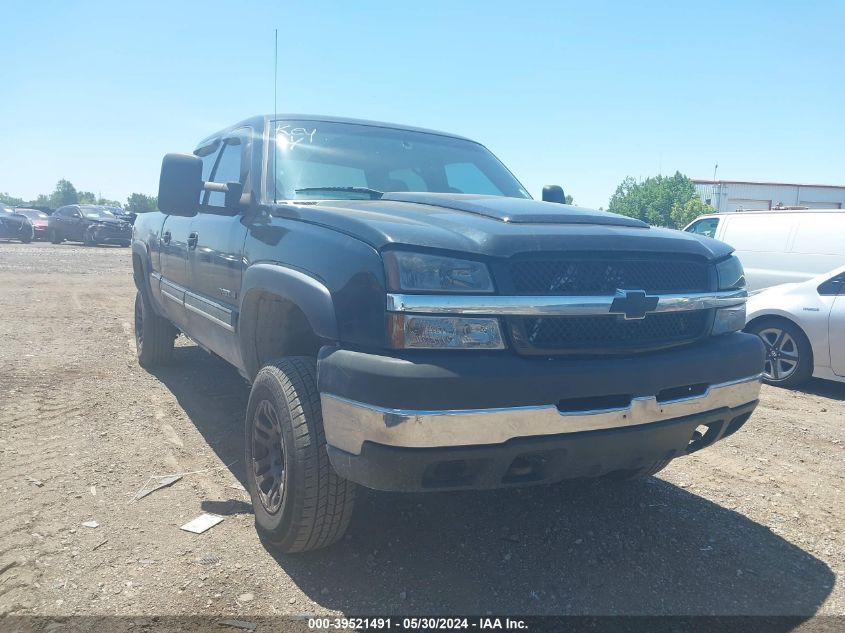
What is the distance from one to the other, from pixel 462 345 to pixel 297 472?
84 cm

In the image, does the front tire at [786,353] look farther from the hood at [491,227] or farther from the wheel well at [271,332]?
the wheel well at [271,332]

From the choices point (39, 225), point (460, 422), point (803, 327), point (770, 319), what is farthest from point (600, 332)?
point (39, 225)

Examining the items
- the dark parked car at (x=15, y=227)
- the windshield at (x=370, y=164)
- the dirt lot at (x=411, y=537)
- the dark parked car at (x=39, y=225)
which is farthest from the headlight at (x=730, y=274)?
the dark parked car at (x=39, y=225)

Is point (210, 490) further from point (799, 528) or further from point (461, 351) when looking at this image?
point (799, 528)

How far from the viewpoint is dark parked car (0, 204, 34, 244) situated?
25.9 meters

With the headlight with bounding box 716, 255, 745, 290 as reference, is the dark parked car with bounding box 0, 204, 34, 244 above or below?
below

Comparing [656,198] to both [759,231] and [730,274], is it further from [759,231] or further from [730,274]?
[730,274]

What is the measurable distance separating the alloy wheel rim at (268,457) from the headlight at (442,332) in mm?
817

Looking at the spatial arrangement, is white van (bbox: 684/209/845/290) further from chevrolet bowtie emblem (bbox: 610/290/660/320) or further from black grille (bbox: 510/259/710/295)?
chevrolet bowtie emblem (bbox: 610/290/660/320)

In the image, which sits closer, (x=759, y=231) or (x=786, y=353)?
(x=786, y=353)

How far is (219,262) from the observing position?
→ 360cm

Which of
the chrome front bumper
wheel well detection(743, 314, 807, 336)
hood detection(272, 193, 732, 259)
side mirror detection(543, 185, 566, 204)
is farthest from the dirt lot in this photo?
side mirror detection(543, 185, 566, 204)

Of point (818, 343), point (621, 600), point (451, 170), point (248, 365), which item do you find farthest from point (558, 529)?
point (818, 343)

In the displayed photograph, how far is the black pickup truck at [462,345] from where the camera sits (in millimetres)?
2074
